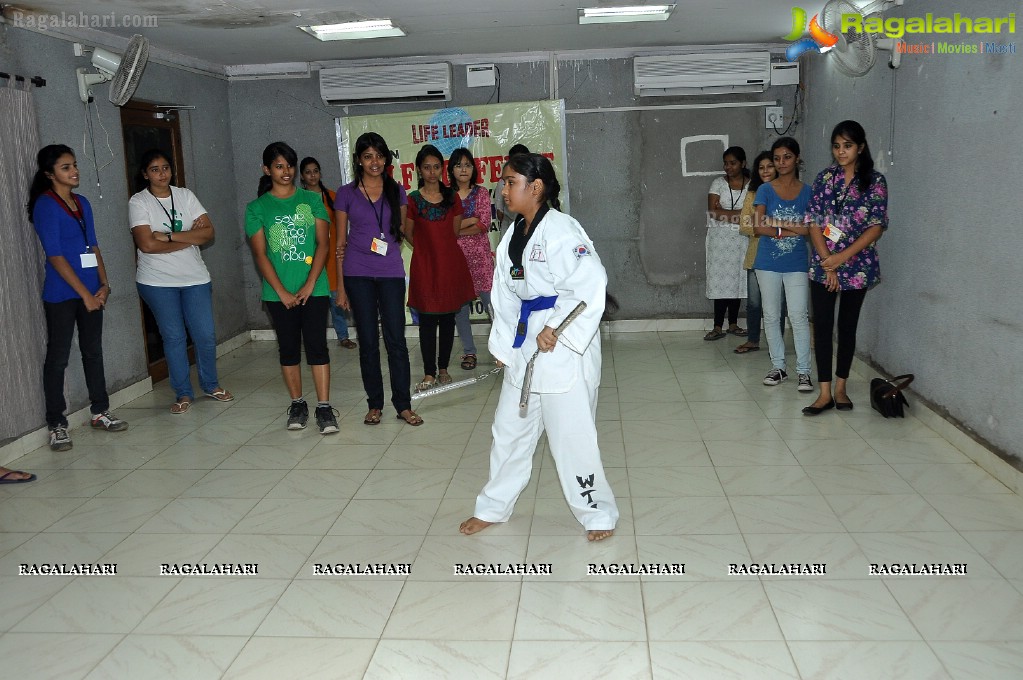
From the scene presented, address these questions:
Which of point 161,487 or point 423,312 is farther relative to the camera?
point 423,312

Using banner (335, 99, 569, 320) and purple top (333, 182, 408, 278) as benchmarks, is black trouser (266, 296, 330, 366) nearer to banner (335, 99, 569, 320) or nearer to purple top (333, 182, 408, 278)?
purple top (333, 182, 408, 278)

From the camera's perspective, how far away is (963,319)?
385cm

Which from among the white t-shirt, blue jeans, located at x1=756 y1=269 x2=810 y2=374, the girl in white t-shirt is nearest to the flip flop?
the girl in white t-shirt

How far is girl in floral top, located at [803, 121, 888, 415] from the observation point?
4.14 meters

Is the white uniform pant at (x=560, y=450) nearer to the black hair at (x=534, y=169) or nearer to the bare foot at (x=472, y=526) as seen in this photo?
the bare foot at (x=472, y=526)

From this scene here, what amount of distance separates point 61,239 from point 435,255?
198 cm

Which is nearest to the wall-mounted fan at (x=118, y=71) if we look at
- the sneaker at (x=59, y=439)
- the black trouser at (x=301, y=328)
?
the black trouser at (x=301, y=328)

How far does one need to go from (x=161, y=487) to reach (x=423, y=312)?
1907 mm

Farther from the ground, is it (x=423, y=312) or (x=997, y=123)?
(x=997, y=123)

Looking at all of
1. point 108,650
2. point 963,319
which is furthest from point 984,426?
point 108,650

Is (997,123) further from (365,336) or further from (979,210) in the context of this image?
(365,336)

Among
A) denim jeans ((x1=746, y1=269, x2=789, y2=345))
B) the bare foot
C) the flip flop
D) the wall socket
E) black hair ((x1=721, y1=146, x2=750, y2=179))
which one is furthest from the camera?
the wall socket

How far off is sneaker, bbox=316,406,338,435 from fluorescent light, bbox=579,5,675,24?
2794 millimetres

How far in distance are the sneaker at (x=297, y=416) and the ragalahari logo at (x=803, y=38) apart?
Answer: 12.1 feet
